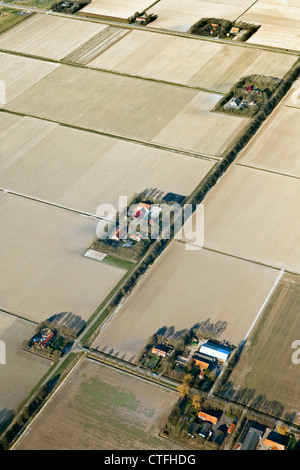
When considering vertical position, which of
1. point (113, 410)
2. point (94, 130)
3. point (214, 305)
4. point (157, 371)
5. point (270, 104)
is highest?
point (270, 104)

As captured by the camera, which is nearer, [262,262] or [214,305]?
[214,305]

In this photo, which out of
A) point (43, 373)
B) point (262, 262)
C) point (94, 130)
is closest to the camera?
point (43, 373)

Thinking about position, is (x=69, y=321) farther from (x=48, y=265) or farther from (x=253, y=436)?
(x=253, y=436)

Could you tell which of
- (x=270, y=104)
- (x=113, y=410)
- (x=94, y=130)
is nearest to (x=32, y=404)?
(x=113, y=410)

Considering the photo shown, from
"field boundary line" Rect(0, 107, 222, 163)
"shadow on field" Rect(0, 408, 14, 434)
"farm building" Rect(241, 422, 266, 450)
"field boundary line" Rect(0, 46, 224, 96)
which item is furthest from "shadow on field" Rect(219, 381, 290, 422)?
"field boundary line" Rect(0, 46, 224, 96)

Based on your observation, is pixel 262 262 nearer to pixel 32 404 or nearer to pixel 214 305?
pixel 214 305

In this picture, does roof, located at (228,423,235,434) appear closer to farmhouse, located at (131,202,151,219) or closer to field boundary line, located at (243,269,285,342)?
field boundary line, located at (243,269,285,342)
